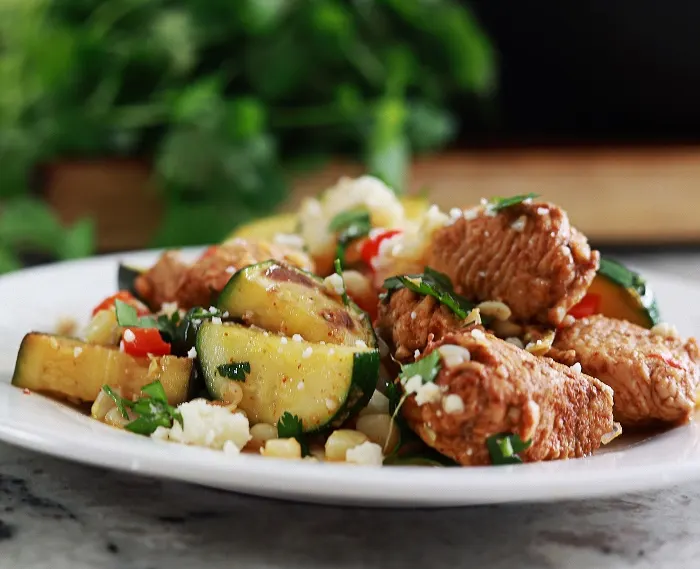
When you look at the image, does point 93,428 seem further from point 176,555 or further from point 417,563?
point 417,563

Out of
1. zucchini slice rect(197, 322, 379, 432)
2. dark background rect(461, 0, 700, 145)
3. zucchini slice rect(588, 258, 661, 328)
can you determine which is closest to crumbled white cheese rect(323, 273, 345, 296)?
zucchini slice rect(197, 322, 379, 432)

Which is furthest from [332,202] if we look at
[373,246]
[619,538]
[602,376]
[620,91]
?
[620,91]

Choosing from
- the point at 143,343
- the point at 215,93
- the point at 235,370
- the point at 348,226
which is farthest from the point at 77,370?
the point at 215,93

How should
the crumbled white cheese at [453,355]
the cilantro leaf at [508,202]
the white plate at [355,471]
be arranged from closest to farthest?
the white plate at [355,471] < the crumbled white cheese at [453,355] < the cilantro leaf at [508,202]

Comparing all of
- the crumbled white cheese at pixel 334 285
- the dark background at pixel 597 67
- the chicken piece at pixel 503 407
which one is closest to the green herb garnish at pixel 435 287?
the crumbled white cheese at pixel 334 285

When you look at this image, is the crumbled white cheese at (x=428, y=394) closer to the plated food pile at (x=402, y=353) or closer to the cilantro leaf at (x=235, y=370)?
the plated food pile at (x=402, y=353)
